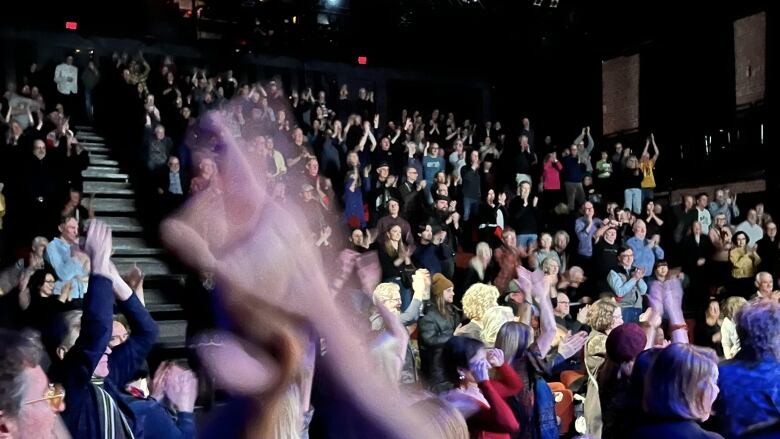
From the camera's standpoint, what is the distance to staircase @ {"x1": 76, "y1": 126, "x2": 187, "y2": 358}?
8.88m

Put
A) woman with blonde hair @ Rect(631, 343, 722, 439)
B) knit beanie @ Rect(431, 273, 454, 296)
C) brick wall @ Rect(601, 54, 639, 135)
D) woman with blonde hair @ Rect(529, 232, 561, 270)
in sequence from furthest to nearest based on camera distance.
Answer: brick wall @ Rect(601, 54, 639, 135), woman with blonde hair @ Rect(529, 232, 561, 270), knit beanie @ Rect(431, 273, 454, 296), woman with blonde hair @ Rect(631, 343, 722, 439)

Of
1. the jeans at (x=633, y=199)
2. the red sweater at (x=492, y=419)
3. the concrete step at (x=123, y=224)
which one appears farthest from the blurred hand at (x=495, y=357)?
the jeans at (x=633, y=199)

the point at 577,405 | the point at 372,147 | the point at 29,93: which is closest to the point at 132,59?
the point at 29,93

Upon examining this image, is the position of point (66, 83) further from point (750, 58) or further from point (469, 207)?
point (750, 58)

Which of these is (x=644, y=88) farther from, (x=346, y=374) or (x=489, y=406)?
(x=346, y=374)

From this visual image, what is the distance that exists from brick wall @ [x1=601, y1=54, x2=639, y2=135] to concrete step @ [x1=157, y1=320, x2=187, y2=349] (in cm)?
1414

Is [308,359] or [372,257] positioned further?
[372,257]

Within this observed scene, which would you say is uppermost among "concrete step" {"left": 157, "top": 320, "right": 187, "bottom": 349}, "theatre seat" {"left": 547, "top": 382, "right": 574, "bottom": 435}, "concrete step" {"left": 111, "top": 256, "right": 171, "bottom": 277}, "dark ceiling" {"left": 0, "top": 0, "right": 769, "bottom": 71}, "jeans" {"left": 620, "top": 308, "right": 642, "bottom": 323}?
"dark ceiling" {"left": 0, "top": 0, "right": 769, "bottom": 71}

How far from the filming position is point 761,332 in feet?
12.6

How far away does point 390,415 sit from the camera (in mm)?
2031

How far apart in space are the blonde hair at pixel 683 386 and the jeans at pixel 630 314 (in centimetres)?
757

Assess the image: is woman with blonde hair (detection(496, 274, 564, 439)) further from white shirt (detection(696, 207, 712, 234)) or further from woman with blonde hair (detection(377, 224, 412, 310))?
white shirt (detection(696, 207, 712, 234))

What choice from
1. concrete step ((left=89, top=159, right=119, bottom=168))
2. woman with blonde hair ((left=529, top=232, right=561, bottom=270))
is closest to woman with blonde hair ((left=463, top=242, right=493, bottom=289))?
woman with blonde hair ((left=529, top=232, right=561, bottom=270))

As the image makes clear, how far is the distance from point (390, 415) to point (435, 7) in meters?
20.0
